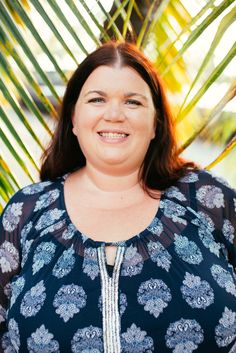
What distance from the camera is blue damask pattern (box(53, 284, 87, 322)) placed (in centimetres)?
202

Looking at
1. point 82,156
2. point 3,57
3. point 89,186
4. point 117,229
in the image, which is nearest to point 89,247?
point 117,229

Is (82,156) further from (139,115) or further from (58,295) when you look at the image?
(58,295)

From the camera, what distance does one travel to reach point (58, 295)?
2041mm

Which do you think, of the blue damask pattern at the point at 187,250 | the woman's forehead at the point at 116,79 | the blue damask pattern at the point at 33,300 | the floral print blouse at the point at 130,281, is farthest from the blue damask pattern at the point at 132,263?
the woman's forehead at the point at 116,79

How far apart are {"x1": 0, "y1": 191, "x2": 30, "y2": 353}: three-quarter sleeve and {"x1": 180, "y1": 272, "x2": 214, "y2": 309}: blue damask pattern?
0.51 meters

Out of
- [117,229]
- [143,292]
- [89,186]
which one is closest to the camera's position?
[143,292]

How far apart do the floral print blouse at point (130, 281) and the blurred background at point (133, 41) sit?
0.51 feet

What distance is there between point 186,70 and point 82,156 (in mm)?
423

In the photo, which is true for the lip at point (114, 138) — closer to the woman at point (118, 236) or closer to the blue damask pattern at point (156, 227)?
the woman at point (118, 236)

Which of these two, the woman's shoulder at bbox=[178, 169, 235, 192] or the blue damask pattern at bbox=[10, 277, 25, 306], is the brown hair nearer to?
the woman's shoulder at bbox=[178, 169, 235, 192]

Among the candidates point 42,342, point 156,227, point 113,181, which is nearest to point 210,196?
point 156,227

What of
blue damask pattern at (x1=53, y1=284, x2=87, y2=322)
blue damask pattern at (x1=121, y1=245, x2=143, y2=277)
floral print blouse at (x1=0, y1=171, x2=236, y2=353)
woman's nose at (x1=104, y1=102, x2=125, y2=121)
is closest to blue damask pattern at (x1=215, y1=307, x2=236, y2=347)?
floral print blouse at (x1=0, y1=171, x2=236, y2=353)

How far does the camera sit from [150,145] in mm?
2373

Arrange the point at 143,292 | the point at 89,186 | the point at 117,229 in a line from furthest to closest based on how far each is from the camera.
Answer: the point at 89,186 < the point at 117,229 < the point at 143,292
